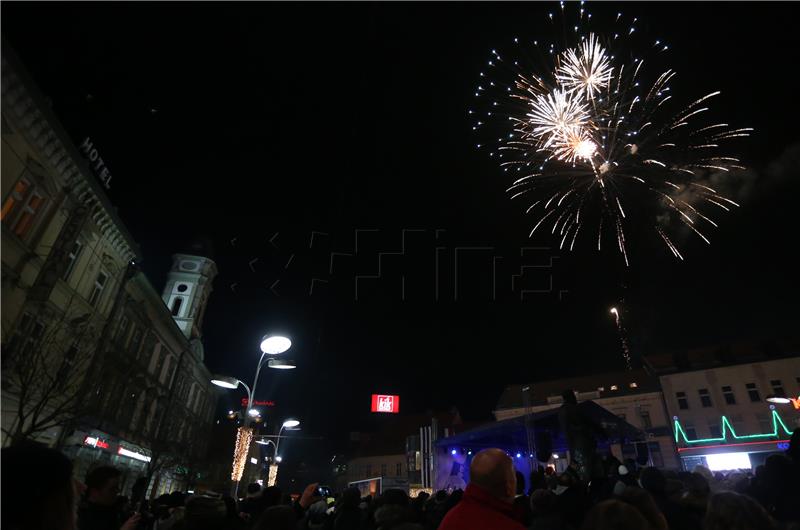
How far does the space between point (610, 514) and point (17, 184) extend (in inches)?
927

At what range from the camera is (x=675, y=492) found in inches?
203

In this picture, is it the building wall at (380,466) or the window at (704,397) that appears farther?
the building wall at (380,466)

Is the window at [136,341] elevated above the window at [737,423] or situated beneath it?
elevated above

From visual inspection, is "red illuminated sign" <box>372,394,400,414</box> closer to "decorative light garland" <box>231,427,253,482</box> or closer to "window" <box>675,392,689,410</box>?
"window" <box>675,392,689,410</box>

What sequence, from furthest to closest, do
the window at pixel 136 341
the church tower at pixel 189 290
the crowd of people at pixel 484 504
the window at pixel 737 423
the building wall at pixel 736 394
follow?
the church tower at pixel 189 290
the window at pixel 737 423
the building wall at pixel 736 394
the window at pixel 136 341
the crowd of people at pixel 484 504

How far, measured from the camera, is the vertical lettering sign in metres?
22.6

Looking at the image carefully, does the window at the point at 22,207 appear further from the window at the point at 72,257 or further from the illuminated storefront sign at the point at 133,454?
the illuminated storefront sign at the point at 133,454

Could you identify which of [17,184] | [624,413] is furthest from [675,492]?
[624,413]

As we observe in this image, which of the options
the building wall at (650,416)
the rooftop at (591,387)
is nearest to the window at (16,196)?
the building wall at (650,416)

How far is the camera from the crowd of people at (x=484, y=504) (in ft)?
6.27

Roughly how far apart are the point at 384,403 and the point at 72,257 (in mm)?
43927

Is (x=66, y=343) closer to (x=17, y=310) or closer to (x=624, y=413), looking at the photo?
(x=17, y=310)

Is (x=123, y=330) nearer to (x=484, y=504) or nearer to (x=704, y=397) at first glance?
(x=484, y=504)

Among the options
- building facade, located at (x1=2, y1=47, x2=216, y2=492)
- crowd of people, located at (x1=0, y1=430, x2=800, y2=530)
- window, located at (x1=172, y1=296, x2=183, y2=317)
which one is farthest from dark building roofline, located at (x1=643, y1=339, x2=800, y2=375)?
window, located at (x1=172, y1=296, x2=183, y2=317)
